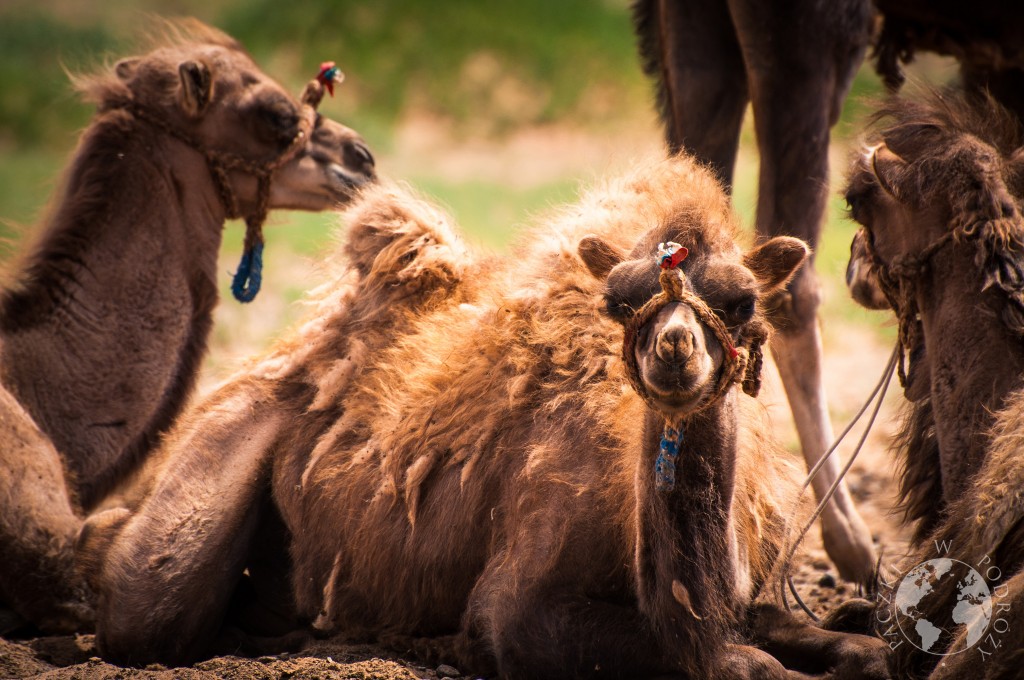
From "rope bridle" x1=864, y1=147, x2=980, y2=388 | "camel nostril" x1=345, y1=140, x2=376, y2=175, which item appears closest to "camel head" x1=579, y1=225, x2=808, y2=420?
"rope bridle" x1=864, y1=147, x2=980, y2=388

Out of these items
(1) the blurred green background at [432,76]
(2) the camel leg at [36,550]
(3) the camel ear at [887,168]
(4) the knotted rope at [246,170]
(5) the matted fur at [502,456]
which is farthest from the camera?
(1) the blurred green background at [432,76]

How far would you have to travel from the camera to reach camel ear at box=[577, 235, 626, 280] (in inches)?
139

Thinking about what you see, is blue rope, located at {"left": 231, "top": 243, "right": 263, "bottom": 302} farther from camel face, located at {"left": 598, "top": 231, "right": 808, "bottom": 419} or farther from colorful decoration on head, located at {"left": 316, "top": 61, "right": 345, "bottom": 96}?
camel face, located at {"left": 598, "top": 231, "right": 808, "bottom": 419}

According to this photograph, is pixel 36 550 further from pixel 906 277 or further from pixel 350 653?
pixel 906 277

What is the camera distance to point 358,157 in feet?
17.9

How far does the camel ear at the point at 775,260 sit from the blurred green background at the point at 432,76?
462 inches

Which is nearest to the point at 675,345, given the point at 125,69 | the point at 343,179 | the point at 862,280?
the point at 862,280

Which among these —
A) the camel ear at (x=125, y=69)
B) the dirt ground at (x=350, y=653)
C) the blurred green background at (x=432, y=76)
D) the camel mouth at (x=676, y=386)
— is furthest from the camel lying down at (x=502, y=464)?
the blurred green background at (x=432, y=76)

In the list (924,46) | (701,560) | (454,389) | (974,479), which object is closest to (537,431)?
(454,389)

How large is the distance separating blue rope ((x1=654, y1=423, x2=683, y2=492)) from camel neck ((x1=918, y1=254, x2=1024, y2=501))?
2.85 ft

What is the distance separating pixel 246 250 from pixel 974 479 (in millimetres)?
3232

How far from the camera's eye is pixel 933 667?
3.18 meters

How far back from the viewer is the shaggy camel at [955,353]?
3104mm

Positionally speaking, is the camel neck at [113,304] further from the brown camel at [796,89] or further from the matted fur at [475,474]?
the brown camel at [796,89]
